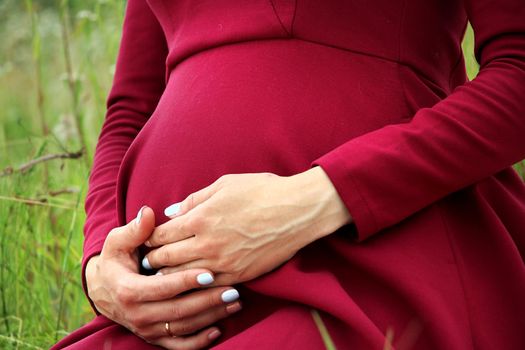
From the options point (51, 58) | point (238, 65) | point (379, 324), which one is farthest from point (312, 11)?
point (51, 58)

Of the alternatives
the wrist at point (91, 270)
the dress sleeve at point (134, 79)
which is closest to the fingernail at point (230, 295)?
the wrist at point (91, 270)

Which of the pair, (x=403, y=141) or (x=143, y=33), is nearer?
(x=403, y=141)

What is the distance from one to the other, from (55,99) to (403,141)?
12.1 feet

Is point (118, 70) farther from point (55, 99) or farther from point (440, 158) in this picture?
point (55, 99)

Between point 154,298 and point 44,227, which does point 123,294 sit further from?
point 44,227

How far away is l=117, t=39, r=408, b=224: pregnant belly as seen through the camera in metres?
0.98

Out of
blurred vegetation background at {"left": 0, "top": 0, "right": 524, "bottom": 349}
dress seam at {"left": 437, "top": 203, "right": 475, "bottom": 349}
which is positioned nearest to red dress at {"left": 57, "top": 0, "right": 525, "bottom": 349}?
dress seam at {"left": 437, "top": 203, "right": 475, "bottom": 349}

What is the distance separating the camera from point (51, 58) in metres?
4.85

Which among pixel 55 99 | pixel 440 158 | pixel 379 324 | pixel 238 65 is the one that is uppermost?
pixel 238 65

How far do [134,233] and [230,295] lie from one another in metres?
0.18

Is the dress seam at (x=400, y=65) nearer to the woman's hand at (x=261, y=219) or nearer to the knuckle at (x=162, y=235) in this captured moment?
the woman's hand at (x=261, y=219)

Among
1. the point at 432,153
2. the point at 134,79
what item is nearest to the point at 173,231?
the point at 432,153

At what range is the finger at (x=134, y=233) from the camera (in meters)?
1.01

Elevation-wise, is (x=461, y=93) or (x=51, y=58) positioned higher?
(x=461, y=93)
